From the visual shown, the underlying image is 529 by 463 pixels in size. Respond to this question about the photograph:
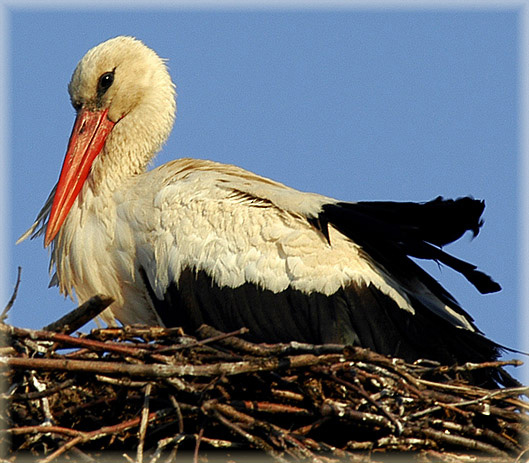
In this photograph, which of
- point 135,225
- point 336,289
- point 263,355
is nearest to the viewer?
point 263,355

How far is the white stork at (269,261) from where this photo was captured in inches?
187

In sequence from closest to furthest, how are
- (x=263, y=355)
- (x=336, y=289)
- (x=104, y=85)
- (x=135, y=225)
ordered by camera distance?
1. (x=263, y=355)
2. (x=336, y=289)
3. (x=135, y=225)
4. (x=104, y=85)

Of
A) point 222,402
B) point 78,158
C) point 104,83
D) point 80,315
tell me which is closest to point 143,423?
point 222,402

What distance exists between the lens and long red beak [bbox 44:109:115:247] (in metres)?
5.48

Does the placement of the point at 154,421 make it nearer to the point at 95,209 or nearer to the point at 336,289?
the point at 336,289

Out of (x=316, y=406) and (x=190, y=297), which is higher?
(x=190, y=297)

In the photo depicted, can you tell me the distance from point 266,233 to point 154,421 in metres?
1.23

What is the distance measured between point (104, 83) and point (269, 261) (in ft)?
5.34

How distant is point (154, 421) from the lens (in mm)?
4008

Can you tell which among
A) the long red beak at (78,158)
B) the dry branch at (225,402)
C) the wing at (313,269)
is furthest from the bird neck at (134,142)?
the dry branch at (225,402)

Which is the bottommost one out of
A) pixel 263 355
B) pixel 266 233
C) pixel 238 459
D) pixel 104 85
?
pixel 238 459

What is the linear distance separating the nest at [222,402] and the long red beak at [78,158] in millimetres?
1457

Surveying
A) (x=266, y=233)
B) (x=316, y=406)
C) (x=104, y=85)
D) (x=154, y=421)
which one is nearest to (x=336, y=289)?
(x=266, y=233)

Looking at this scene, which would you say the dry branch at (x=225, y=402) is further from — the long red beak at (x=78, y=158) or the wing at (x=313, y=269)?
the long red beak at (x=78, y=158)
